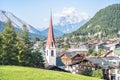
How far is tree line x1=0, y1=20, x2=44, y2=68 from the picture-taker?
5662cm

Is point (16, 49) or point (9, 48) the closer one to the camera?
point (9, 48)

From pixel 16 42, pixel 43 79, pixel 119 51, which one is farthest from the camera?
pixel 119 51

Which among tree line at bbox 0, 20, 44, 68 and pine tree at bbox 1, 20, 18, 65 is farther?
tree line at bbox 0, 20, 44, 68

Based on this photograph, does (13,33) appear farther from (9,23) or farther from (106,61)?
(106,61)

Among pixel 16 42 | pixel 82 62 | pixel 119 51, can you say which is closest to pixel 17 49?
pixel 16 42

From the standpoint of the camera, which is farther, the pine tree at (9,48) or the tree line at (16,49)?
the tree line at (16,49)

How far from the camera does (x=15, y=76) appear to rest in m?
33.1

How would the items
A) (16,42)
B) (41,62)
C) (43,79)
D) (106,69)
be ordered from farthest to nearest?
(106,69) < (41,62) < (16,42) < (43,79)

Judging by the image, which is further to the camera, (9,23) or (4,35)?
(9,23)

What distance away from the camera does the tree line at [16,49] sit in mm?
56625

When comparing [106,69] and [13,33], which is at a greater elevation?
[13,33]

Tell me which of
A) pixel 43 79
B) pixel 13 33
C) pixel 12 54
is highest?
pixel 13 33

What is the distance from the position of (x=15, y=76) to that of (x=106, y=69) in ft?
151

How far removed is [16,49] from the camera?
59188mm
